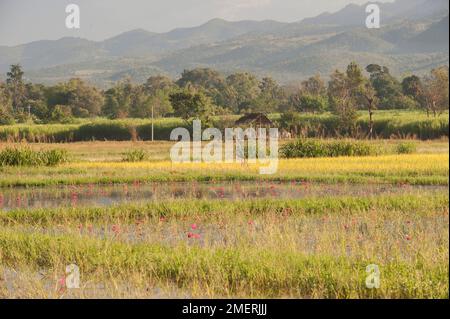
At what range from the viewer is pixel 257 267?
27.5 ft

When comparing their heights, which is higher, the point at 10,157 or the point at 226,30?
the point at 226,30

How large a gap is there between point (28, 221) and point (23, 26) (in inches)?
510

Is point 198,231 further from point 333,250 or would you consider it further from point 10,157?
point 10,157

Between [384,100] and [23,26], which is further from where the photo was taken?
[384,100]

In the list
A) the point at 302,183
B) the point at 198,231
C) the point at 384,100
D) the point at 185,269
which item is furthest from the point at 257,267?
the point at 384,100

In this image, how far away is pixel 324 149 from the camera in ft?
100

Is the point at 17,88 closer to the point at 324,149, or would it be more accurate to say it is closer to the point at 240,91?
the point at 240,91

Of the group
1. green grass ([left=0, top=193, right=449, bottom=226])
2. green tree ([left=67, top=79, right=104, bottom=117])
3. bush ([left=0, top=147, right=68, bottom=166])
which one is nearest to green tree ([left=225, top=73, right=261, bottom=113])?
green tree ([left=67, top=79, right=104, bottom=117])

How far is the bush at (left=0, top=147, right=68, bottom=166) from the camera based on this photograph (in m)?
26.8

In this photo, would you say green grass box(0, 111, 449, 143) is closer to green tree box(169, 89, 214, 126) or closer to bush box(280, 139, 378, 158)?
green tree box(169, 89, 214, 126)

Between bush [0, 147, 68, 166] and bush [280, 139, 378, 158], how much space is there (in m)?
9.85

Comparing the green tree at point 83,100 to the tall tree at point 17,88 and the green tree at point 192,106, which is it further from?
the green tree at point 192,106

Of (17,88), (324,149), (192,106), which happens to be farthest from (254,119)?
(17,88)

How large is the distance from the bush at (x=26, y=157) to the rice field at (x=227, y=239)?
19.9 feet
